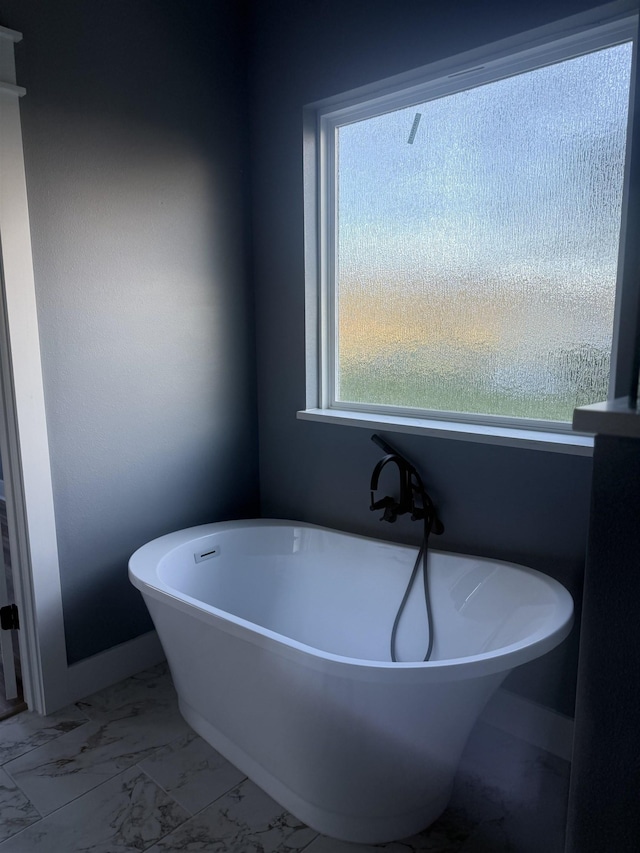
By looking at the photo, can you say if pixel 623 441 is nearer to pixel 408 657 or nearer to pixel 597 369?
pixel 597 369

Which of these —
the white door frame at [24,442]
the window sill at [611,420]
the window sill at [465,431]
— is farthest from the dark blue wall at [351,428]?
the window sill at [611,420]

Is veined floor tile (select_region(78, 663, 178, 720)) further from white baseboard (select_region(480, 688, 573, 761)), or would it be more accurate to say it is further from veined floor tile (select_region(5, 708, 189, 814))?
white baseboard (select_region(480, 688, 573, 761))

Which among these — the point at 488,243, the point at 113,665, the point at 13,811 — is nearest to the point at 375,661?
the point at 13,811

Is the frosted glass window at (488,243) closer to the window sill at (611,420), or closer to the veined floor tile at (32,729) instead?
the window sill at (611,420)

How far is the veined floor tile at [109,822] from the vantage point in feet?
5.05

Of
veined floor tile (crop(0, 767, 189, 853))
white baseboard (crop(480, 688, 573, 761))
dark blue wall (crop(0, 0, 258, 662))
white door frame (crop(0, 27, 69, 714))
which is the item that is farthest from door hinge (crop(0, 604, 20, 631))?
white baseboard (crop(480, 688, 573, 761))

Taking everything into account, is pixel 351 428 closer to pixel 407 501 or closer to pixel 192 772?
pixel 407 501

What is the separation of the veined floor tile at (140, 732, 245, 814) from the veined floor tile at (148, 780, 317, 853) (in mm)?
52

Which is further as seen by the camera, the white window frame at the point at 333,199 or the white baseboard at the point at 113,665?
the white baseboard at the point at 113,665

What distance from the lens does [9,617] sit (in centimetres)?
216

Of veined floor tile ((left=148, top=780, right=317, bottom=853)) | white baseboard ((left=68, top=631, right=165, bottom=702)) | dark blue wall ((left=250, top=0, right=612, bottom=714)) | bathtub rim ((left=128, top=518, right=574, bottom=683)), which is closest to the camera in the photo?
bathtub rim ((left=128, top=518, right=574, bottom=683))

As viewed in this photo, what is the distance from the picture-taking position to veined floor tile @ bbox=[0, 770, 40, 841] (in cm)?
159

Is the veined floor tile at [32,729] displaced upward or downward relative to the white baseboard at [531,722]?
downward

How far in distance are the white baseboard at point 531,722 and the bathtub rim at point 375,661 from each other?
49 cm
